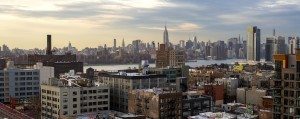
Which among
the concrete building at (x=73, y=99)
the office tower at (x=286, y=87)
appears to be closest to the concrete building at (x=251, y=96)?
the concrete building at (x=73, y=99)

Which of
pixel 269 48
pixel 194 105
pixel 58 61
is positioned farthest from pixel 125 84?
pixel 269 48

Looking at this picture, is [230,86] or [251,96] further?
[230,86]

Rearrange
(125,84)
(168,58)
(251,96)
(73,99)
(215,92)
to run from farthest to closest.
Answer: (168,58), (251,96), (215,92), (125,84), (73,99)

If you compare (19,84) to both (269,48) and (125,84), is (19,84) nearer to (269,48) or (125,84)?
(125,84)

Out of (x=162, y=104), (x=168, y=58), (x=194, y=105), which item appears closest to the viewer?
Result: (x=162, y=104)

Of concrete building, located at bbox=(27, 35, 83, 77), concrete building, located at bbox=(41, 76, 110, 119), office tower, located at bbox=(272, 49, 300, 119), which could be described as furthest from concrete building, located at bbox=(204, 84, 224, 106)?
concrete building, located at bbox=(27, 35, 83, 77)

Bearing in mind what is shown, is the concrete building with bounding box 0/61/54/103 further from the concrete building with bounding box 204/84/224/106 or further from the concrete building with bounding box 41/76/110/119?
the concrete building with bounding box 204/84/224/106

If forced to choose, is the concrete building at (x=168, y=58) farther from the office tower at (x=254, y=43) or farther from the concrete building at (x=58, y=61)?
the office tower at (x=254, y=43)
